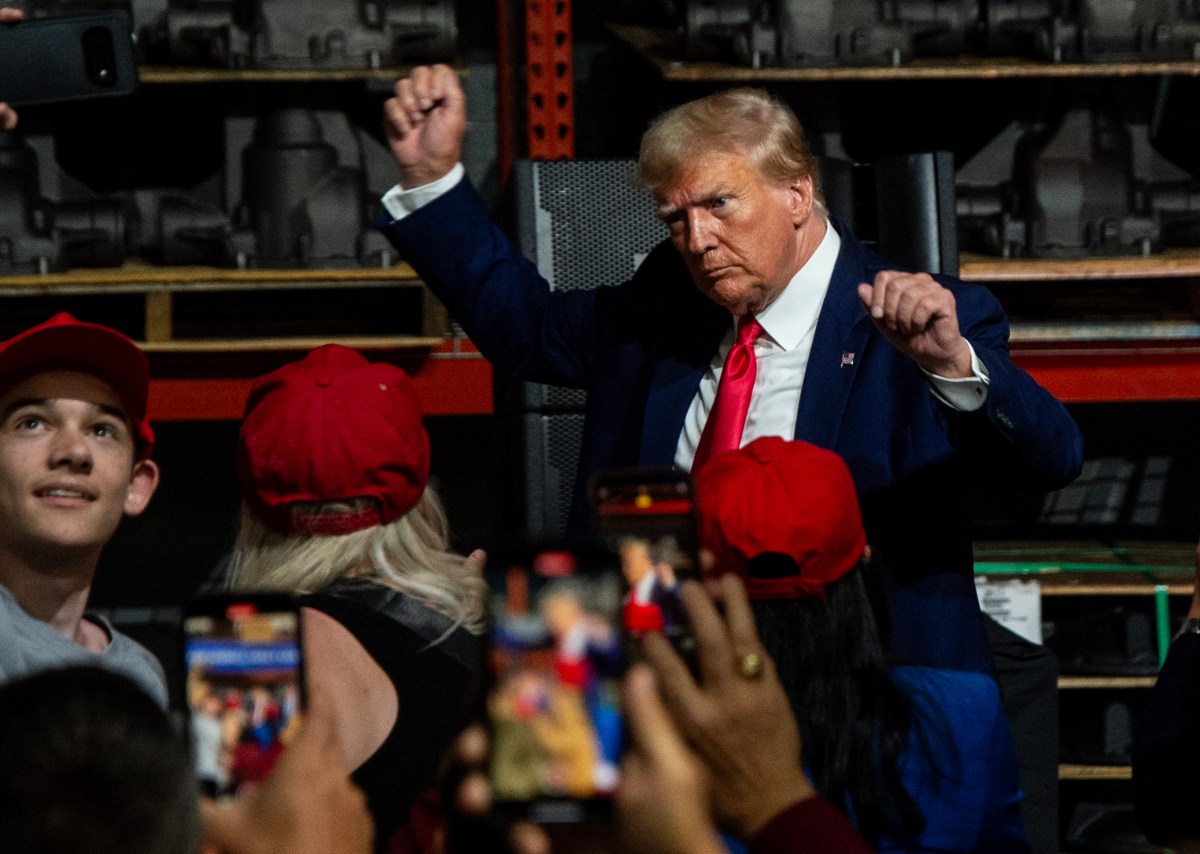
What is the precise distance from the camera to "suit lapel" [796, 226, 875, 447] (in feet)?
7.03

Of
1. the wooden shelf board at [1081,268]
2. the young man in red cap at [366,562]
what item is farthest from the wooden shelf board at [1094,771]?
the young man in red cap at [366,562]

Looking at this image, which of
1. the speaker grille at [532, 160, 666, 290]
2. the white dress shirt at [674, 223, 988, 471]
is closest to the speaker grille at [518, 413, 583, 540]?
the speaker grille at [532, 160, 666, 290]

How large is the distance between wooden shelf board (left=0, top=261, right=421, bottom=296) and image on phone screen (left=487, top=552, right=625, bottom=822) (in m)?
2.35

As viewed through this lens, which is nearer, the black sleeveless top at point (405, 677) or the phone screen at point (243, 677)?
the phone screen at point (243, 677)

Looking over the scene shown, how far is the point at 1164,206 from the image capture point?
11.2 ft

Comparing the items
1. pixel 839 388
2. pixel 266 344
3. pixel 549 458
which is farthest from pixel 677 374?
pixel 266 344

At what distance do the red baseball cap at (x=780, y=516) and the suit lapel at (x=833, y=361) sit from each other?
0.71 m

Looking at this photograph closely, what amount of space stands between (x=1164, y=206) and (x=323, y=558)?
2.33 meters

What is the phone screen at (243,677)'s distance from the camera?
1068 mm

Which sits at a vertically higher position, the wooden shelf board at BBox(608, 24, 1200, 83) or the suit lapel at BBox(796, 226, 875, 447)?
the wooden shelf board at BBox(608, 24, 1200, 83)

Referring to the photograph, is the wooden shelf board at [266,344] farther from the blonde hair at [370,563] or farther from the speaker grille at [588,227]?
the blonde hair at [370,563]

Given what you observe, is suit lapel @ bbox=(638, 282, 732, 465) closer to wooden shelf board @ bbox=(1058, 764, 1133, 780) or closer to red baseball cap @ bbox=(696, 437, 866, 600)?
red baseball cap @ bbox=(696, 437, 866, 600)

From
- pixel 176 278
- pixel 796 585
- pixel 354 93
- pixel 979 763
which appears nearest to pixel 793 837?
pixel 796 585

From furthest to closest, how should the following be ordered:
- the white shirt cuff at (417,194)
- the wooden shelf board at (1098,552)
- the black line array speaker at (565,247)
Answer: the wooden shelf board at (1098,552)
the black line array speaker at (565,247)
the white shirt cuff at (417,194)
